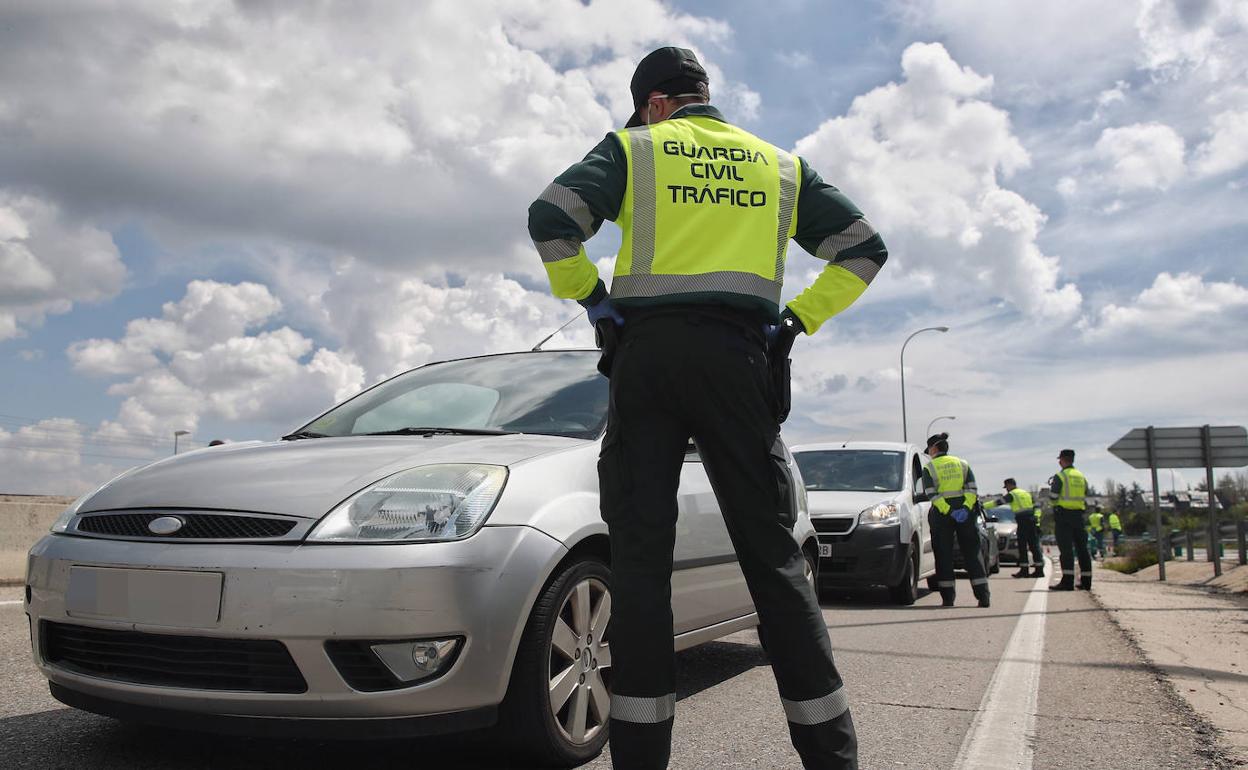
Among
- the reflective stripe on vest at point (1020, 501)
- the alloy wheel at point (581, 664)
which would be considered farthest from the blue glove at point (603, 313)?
the reflective stripe on vest at point (1020, 501)

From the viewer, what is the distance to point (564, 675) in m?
3.04

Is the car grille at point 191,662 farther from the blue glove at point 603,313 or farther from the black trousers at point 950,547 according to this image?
the black trousers at point 950,547

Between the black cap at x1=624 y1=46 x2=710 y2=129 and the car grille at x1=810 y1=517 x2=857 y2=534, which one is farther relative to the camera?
the car grille at x1=810 y1=517 x2=857 y2=534

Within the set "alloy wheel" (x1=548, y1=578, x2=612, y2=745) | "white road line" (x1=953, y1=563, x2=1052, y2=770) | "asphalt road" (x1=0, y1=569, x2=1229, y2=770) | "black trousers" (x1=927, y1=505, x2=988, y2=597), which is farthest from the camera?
"black trousers" (x1=927, y1=505, x2=988, y2=597)

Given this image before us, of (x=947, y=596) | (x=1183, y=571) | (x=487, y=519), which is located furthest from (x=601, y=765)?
(x=1183, y=571)

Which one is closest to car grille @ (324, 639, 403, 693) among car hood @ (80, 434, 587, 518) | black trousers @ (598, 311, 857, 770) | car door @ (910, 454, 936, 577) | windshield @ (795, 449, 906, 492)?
car hood @ (80, 434, 587, 518)

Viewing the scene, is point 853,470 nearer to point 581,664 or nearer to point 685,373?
point 581,664

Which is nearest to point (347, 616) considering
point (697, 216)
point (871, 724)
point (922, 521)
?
point (697, 216)

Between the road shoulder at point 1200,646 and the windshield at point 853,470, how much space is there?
2.32m

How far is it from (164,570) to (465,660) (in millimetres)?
866

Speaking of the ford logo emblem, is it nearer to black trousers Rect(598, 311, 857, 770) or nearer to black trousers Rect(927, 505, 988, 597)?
black trousers Rect(598, 311, 857, 770)

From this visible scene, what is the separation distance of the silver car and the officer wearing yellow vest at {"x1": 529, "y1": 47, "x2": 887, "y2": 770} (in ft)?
0.73

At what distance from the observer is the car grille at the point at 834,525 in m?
9.20

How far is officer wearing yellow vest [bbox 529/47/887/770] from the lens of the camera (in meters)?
2.30
